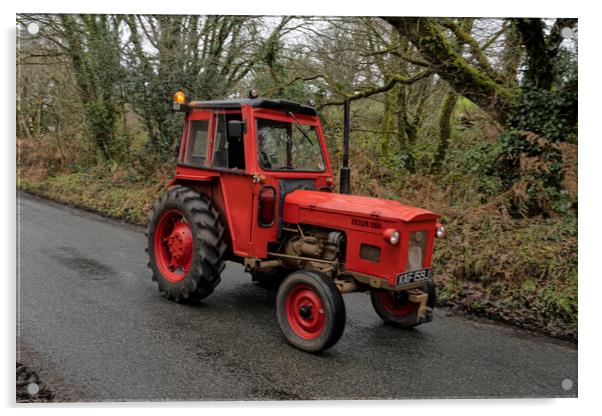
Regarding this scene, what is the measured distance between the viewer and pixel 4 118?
3.60m

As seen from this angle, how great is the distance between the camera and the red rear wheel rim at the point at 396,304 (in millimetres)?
4320

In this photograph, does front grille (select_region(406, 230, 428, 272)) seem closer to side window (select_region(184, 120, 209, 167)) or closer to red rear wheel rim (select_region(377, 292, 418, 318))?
red rear wheel rim (select_region(377, 292, 418, 318))

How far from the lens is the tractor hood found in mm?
3715

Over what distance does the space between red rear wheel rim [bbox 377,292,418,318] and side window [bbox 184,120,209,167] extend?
6.90 feet

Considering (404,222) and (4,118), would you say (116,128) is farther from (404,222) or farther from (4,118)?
(404,222)

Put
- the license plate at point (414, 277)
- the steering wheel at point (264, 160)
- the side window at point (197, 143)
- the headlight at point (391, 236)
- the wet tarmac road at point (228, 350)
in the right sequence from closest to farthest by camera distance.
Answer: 1. the wet tarmac road at point (228, 350)
2. the headlight at point (391, 236)
3. the license plate at point (414, 277)
4. the steering wheel at point (264, 160)
5. the side window at point (197, 143)

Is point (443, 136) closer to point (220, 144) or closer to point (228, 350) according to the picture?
point (220, 144)

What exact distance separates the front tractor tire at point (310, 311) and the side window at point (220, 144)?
131 centimetres

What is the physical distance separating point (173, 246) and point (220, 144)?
1.17 m

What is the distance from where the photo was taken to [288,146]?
4500 mm

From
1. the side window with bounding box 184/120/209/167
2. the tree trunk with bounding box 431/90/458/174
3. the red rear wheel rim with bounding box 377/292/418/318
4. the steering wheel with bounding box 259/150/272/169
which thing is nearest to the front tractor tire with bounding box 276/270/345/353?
the red rear wheel rim with bounding box 377/292/418/318

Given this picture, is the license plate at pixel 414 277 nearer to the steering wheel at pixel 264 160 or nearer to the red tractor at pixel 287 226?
the red tractor at pixel 287 226

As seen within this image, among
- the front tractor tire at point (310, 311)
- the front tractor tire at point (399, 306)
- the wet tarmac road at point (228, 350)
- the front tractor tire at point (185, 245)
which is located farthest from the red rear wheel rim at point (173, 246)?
the front tractor tire at point (399, 306)

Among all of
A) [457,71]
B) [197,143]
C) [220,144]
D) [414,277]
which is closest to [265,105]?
[220,144]
